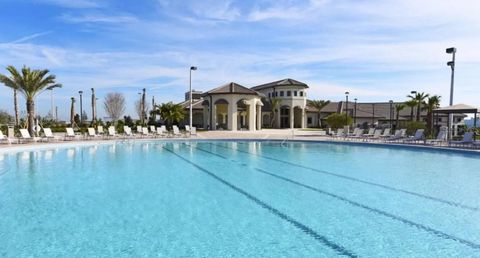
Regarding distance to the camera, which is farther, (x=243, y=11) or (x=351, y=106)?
(x=351, y=106)

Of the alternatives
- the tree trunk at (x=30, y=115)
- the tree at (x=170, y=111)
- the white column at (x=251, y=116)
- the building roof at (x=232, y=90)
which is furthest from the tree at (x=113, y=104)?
the tree trunk at (x=30, y=115)

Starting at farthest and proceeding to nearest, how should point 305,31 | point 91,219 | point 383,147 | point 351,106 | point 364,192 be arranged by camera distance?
point 351,106, point 383,147, point 305,31, point 364,192, point 91,219

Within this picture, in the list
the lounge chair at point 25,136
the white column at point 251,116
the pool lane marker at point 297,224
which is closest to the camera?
the pool lane marker at point 297,224

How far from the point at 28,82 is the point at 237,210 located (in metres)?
21.4

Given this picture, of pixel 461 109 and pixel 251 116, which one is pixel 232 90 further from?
pixel 461 109

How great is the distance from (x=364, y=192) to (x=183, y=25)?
47.1 feet

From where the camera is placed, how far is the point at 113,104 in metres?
55.7

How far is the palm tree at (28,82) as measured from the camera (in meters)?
22.5

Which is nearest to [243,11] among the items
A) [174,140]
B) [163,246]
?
[174,140]

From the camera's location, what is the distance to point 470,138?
740 inches

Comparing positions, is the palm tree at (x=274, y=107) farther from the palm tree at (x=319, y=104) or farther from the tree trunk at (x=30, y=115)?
the tree trunk at (x=30, y=115)

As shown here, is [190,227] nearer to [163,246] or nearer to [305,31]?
[163,246]

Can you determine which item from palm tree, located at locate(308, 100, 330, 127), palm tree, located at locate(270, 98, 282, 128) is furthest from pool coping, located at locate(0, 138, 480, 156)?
palm tree, located at locate(308, 100, 330, 127)

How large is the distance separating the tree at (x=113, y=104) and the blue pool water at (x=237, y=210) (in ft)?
145
